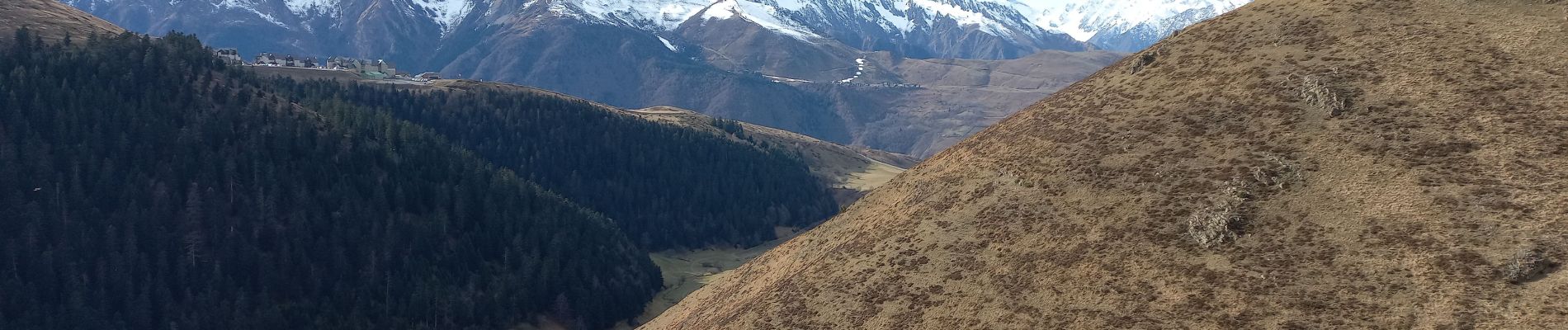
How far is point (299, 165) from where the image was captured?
154 metres

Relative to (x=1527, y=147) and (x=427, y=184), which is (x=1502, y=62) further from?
(x=427, y=184)

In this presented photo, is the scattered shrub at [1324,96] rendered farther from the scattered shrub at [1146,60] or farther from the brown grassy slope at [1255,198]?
the scattered shrub at [1146,60]

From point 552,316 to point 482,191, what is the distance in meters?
35.8

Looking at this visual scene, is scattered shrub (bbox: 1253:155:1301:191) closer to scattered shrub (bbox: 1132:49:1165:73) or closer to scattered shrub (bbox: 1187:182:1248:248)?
scattered shrub (bbox: 1187:182:1248:248)

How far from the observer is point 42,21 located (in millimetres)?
184375

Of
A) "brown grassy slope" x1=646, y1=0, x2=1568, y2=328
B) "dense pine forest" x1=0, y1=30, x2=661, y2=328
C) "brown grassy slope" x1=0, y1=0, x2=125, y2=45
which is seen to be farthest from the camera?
"brown grassy slope" x1=0, y1=0, x2=125, y2=45

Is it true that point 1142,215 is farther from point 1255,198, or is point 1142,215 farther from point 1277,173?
point 1277,173

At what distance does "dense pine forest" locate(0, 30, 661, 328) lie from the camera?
128250mm

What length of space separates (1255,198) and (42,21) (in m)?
210

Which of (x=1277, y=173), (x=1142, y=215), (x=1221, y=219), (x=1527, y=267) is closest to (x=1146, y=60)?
(x=1277, y=173)

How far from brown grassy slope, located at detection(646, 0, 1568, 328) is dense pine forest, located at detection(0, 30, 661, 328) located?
7701 centimetres

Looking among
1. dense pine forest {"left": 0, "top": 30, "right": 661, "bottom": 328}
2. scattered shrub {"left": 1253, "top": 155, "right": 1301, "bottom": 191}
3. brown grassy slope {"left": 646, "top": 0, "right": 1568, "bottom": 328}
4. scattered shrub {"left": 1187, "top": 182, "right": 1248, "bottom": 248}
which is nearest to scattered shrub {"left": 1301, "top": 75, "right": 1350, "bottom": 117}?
brown grassy slope {"left": 646, "top": 0, "right": 1568, "bottom": 328}

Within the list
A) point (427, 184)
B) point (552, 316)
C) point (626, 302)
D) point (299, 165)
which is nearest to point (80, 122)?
point (299, 165)

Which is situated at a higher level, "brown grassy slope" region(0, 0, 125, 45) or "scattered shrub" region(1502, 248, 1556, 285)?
"brown grassy slope" region(0, 0, 125, 45)
